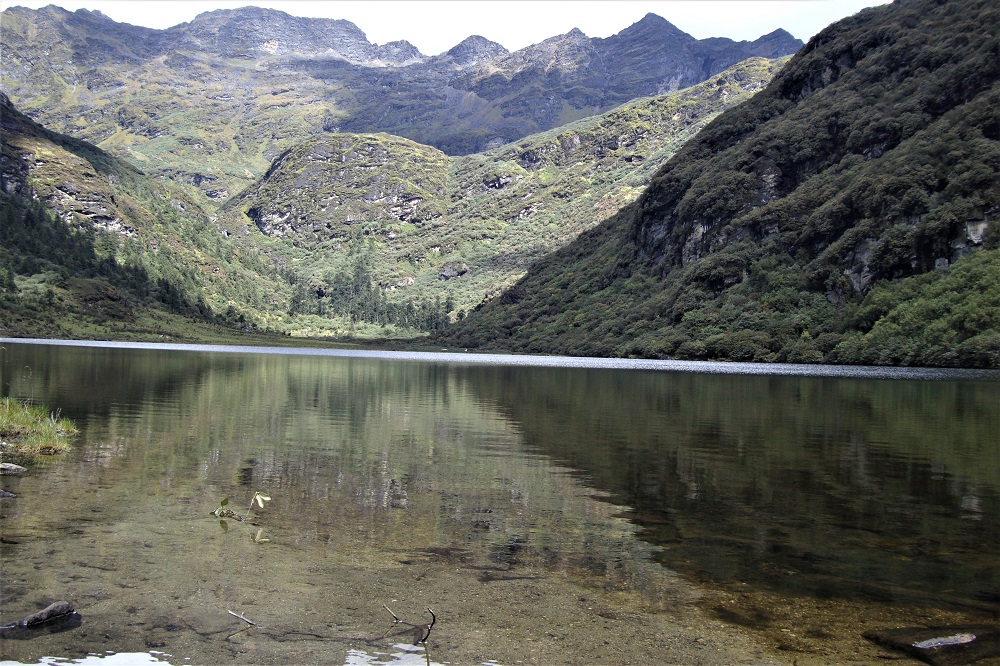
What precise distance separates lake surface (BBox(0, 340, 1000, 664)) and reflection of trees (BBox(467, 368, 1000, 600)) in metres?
0.17

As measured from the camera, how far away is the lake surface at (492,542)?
1329 centimetres

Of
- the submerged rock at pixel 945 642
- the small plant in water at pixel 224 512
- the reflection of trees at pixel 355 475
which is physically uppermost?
the submerged rock at pixel 945 642

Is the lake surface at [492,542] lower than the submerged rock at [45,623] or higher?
lower

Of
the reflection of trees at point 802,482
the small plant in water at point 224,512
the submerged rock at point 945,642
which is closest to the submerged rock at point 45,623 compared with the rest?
the small plant in water at point 224,512

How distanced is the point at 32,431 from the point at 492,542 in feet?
78.6

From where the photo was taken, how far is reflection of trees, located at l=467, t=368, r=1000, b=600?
1873cm

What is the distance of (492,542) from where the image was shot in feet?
65.1

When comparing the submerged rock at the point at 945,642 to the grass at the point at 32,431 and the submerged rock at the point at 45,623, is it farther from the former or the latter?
the grass at the point at 32,431

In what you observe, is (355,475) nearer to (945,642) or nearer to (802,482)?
(802,482)

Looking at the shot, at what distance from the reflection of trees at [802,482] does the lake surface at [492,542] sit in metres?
0.17

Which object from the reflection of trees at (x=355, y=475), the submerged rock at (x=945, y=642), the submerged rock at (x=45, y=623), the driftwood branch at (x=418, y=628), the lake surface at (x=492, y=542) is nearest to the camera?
the submerged rock at (x=45, y=623)

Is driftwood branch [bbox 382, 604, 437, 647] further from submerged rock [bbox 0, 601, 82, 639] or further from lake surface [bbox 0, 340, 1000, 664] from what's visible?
submerged rock [bbox 0, 601, 82, 639]

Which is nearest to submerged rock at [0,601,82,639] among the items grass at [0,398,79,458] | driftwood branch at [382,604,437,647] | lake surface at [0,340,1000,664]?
lake surface at [0,340,1000,664]

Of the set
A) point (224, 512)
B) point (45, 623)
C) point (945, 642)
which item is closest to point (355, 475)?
point (224, 512)
